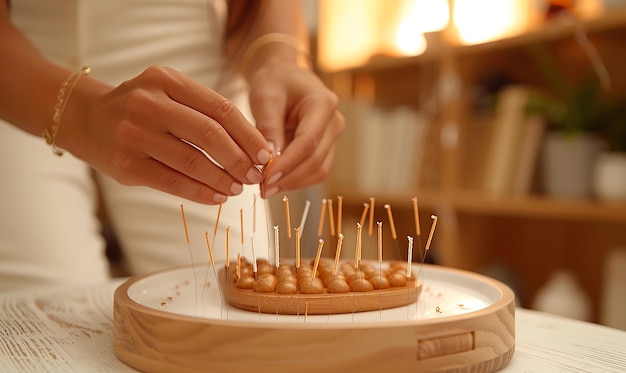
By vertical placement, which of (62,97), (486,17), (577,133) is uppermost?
(486,17)

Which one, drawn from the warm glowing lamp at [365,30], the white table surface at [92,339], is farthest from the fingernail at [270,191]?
the warm glowing lamp at [365,30]

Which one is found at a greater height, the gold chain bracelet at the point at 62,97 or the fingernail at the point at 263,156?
the gold chain bracelet at the point at 62,97

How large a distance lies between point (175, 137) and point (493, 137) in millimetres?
1269

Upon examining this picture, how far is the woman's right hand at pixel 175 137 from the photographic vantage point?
0.61 meters

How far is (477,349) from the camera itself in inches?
20.8

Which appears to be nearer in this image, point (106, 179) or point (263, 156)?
point (263, 156)

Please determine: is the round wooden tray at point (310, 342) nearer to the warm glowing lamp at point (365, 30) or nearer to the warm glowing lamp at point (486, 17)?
the warm glowing lamp at point (486, 17)

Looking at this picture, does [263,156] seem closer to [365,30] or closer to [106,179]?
[106,179]

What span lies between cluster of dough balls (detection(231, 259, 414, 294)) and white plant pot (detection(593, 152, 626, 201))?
0.93 metres

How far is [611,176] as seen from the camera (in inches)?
56.0

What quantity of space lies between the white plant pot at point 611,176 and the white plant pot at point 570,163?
0.06m

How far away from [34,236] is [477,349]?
2.46 ft

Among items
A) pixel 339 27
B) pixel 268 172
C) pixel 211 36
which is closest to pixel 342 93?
pixel 339 27

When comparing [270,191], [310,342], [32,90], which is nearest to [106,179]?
[32,90]
